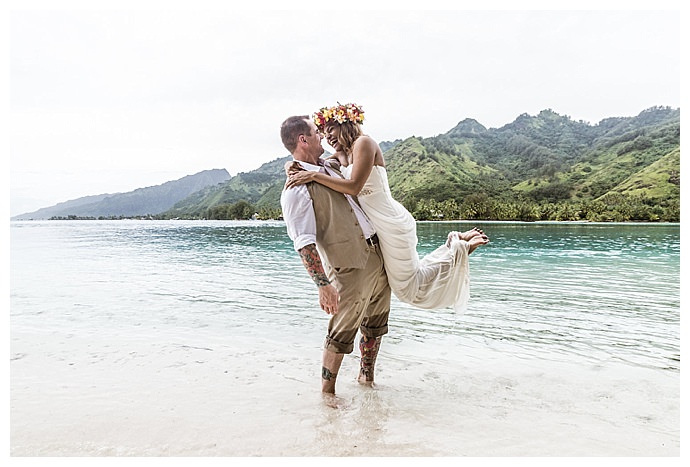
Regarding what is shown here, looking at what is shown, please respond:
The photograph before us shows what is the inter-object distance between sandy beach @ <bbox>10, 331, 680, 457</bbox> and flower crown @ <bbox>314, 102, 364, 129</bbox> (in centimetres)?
198

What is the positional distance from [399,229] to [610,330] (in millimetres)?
4313

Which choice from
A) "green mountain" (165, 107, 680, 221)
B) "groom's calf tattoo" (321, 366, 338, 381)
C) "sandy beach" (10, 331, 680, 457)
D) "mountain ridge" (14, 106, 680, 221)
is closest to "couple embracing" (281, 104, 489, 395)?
"groom's calf tattoo" (321, 366, 338, 381)

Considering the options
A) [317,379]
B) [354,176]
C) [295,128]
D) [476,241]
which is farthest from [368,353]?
[295,128]

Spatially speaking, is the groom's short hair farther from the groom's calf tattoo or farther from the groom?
the groom's calf tattoo

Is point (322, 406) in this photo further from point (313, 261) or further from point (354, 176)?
point (354, 176)

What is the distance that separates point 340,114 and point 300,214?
29.9 inches

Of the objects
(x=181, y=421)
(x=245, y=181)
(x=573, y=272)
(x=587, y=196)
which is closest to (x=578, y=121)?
(x=587, y=196)

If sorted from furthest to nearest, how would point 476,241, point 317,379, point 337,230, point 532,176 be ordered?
1. point 532,176
2. point 317,379
3. point 476,241
4. point 337,230

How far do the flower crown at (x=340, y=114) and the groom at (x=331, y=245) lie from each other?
70mm

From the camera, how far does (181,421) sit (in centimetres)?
330

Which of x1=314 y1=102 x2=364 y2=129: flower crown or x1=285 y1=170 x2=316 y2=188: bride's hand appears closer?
x1=285 y1=170 x2=316 y2=188: bride's hand

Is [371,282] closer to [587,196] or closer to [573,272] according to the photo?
[573,272]

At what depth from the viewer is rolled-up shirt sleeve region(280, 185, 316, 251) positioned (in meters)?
3.24

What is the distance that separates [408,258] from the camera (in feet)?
11.9
